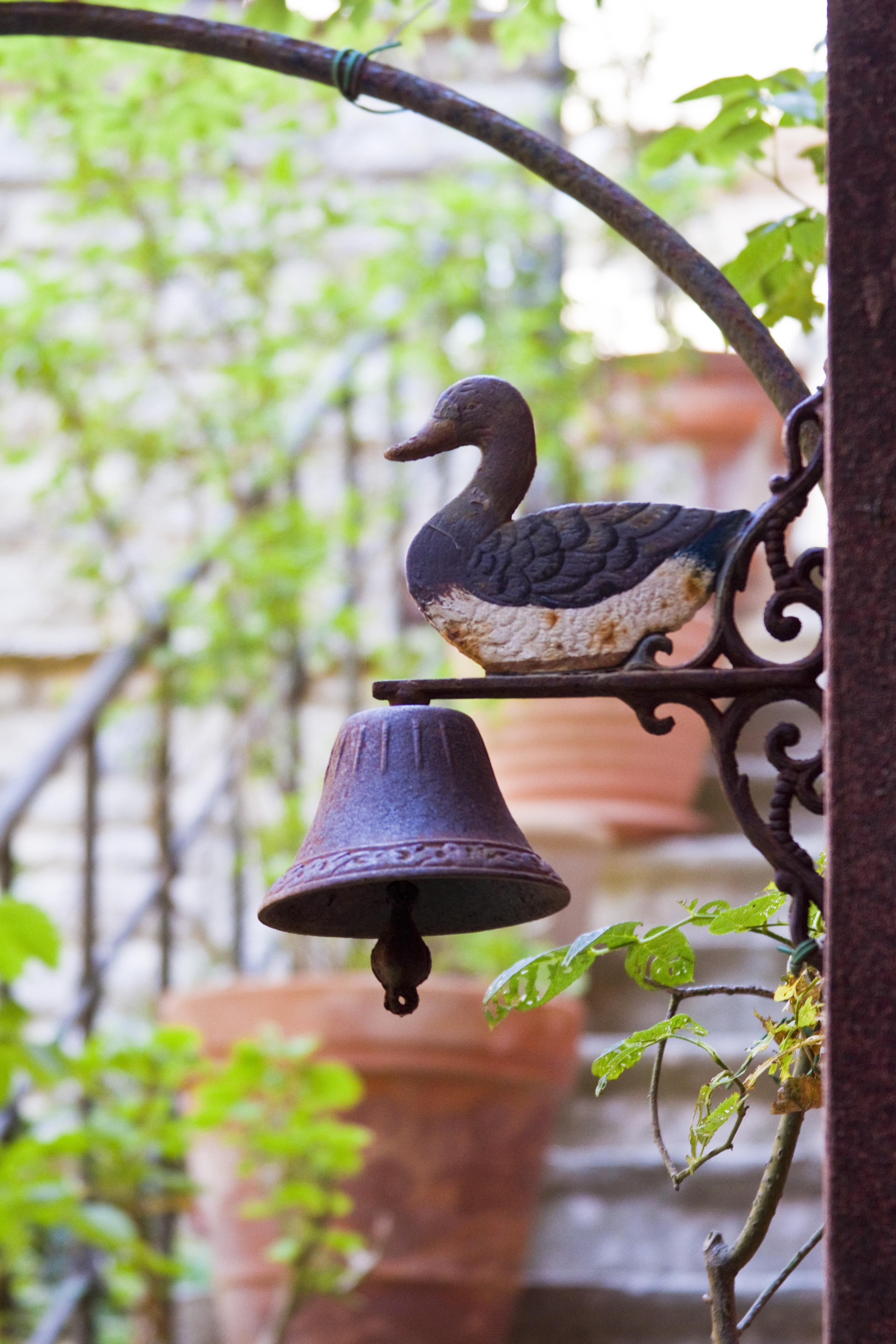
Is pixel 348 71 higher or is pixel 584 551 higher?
pixel 348 71

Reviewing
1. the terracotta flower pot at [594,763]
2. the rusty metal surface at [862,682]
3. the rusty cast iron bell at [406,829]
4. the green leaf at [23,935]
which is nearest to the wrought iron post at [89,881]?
the green leaf at [23,935]

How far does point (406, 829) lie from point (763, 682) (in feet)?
0.81

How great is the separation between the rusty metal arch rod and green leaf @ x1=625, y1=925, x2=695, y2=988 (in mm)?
354

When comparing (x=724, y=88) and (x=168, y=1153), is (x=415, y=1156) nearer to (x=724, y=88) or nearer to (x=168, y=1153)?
(x=168, y=1153)

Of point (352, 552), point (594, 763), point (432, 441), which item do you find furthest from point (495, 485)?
point (594, 763)

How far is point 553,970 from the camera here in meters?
0.99

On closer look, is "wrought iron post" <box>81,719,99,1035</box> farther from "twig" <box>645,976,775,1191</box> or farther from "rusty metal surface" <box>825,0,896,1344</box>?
"rusty metal surface" <box>825,0,896,1344</box>

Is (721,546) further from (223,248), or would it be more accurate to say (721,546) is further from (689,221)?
(689,221)

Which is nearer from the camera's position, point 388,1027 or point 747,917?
point 747,917

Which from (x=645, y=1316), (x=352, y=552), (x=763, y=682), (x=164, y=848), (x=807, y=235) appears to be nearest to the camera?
(x=763, y=682)

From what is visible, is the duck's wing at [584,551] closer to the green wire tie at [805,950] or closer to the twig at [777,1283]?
the green wire tie at [805,950]

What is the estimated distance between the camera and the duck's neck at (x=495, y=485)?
950 millimetres

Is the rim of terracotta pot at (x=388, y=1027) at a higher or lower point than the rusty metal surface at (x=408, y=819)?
lower

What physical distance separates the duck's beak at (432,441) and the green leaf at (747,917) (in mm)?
356
